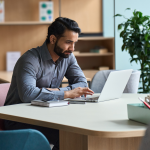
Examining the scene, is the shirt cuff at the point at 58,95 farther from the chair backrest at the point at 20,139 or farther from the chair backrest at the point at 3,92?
the chair backrest at the point at 20,139

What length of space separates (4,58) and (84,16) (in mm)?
1467

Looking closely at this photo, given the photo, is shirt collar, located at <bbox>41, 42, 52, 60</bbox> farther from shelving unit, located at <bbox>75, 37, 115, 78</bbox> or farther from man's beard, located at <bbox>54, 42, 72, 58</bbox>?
shelving unit, located at <bbox>75, 37, 115, 78</bbox>

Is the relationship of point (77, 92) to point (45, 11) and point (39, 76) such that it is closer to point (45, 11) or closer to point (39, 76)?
point (39, 76)

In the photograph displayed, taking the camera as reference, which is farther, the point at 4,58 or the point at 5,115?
the point at 4,58

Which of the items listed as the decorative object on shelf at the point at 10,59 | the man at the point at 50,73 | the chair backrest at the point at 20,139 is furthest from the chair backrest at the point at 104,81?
the decorative object on shelf at the point at 10,59

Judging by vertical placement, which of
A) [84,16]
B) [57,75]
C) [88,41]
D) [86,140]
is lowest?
[86,140]

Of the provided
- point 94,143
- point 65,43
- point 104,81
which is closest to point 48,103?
point 94,143

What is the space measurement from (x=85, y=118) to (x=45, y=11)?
3.23m

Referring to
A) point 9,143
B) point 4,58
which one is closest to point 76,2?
point 4,58

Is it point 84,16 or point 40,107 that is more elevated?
point 84,16

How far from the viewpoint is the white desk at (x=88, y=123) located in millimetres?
1135

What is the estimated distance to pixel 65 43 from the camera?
2074 millimetres

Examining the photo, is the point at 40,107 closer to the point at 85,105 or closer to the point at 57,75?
the point at 85,105

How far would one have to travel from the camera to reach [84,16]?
4555 mm
